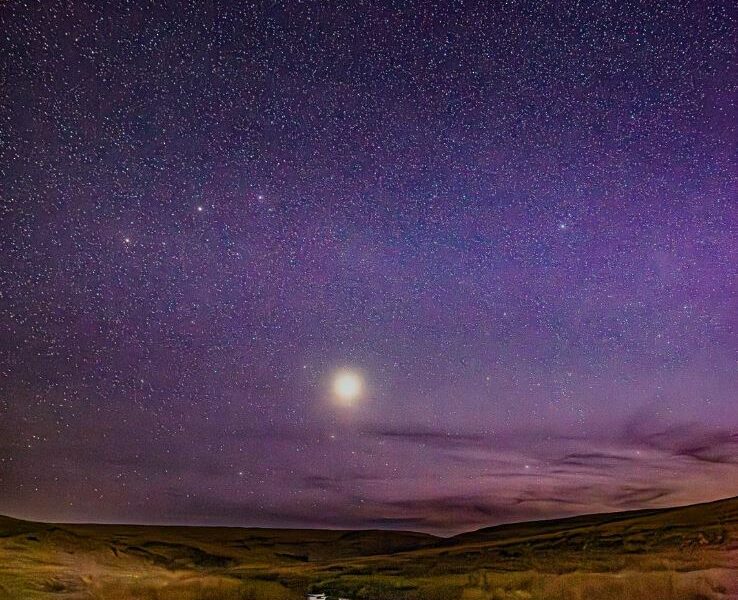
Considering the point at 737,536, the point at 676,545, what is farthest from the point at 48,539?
the point at 737,536

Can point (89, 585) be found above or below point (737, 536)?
below

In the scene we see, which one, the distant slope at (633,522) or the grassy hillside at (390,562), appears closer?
the grassy hillside at (390,562)

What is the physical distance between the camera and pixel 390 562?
68.6m

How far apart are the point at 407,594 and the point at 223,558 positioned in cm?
4788

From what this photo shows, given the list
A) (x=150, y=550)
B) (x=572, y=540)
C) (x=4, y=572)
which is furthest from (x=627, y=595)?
(x=150, y=550)

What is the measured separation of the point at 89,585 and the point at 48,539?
144ft

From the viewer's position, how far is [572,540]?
258ft

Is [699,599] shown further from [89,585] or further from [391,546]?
[391,546]

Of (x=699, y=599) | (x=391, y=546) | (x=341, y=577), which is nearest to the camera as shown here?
(x=699, y=599)

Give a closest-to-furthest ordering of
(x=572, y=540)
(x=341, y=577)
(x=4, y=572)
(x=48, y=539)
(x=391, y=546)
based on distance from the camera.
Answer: (x=4, y=572) < (x=341, y=577) < (x=48, y=539) < (x=572, y=540) < (x=391, y=546)

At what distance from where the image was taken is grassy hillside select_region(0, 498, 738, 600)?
3173 centimetres

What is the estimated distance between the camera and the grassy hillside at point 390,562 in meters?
31.7

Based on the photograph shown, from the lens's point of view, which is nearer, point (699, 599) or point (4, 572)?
point (699, 599)

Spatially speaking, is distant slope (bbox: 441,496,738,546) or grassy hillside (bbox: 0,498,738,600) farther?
distant slope (bbox: 441,496,738,546)
